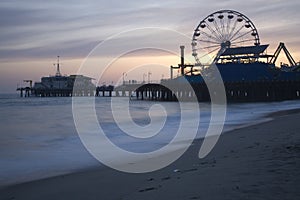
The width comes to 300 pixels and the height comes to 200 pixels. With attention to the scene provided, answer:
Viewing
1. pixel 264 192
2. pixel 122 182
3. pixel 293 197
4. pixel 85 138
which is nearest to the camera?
pixel 293 197

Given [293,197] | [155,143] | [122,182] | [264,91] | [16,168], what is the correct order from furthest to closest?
1. [264,91]
2. [155,143]
3. [16,168]
4. [122,182]
5. [293,197]

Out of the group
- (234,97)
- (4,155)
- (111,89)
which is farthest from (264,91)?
(111,89)

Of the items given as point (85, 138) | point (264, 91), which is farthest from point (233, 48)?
point (85, 138)

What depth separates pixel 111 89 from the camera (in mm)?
116250

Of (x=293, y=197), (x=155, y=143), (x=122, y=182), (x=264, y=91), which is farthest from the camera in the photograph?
(x=264, y=91)

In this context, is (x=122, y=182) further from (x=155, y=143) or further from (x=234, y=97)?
(x=234, y=97)

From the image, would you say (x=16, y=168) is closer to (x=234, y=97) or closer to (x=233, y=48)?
(x=234, y=97)

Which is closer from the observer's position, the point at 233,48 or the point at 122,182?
the point at 122,182

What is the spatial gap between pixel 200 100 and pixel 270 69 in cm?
1093

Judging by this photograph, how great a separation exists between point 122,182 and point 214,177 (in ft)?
5.53

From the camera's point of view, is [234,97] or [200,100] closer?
[234,97]

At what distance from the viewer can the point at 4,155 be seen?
10.4m

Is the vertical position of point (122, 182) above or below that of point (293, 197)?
below

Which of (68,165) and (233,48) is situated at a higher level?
(233,48)
